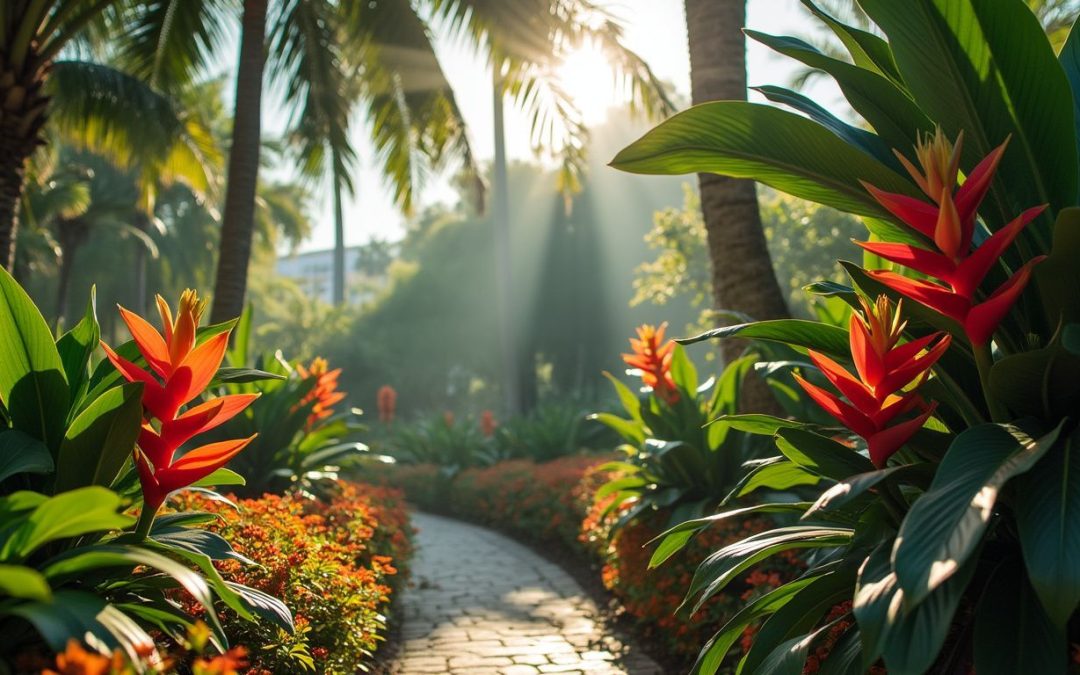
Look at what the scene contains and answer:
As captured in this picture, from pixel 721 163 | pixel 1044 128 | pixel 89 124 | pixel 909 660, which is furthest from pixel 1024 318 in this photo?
pixel 89 124

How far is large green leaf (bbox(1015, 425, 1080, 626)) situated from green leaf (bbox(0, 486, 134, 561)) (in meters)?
1.95

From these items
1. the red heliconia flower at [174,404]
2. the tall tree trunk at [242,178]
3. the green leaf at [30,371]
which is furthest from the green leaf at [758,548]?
the tall tree trunk at [242,178]

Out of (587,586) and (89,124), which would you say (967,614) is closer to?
(587,586)

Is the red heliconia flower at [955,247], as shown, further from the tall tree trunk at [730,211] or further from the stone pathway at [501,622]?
the tall tree trunk at [730,211]

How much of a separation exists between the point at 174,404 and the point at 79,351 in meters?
0.79

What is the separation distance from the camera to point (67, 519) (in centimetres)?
178

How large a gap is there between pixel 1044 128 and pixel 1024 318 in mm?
588

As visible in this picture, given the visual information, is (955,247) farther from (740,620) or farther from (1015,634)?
(740,620)

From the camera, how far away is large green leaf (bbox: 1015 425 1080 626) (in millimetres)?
1812

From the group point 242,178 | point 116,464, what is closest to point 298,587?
point 116,464

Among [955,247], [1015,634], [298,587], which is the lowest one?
[298,587]

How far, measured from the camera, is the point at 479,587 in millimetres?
7027

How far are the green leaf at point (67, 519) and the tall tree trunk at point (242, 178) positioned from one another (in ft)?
18.0

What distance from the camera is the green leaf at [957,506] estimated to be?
1.80 m
